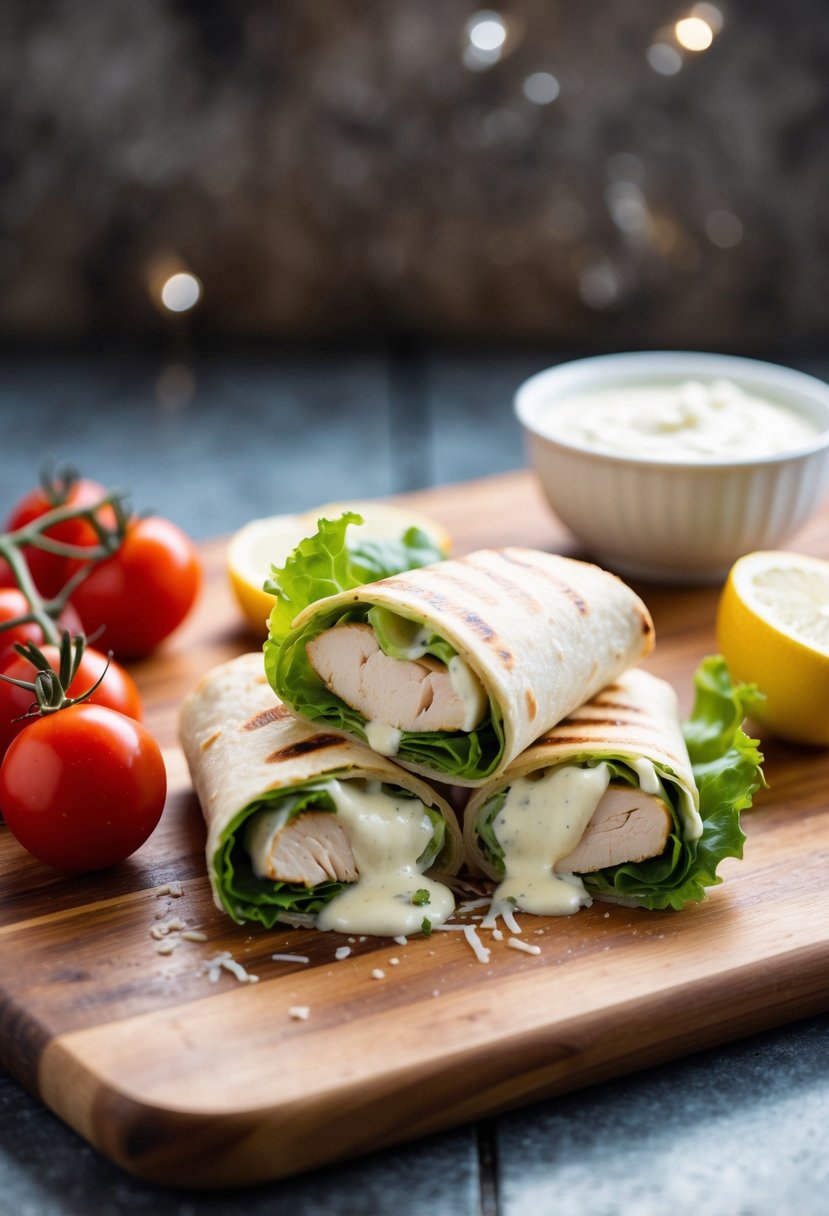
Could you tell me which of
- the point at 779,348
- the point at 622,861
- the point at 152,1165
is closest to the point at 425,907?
the point at 622,861

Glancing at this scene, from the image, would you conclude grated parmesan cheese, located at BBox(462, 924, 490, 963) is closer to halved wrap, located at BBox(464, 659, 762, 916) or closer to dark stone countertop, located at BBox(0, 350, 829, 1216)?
halved wrap, located at BBox(464, 659, 762, 916)

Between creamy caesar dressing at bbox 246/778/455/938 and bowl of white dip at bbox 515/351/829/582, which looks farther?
bowl of white dip at bbox 515/351/829/582

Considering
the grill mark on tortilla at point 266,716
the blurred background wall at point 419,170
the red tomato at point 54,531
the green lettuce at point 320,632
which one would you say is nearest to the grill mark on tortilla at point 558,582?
the green lettuce at point 320,632

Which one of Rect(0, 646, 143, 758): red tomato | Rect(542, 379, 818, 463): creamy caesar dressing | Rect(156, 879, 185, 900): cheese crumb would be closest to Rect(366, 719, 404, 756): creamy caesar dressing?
Rect(156, 879, 185, 900): cheese crumb

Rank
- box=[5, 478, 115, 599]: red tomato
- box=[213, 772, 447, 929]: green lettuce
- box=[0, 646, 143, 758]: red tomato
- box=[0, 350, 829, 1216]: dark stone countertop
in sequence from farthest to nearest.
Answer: box=[5, 478, 115, 599]: red tomato < box=[0, 646, 143, 758]: red tomato < box=[213, 772, 447, 929]: green lettuce < box=[0, 350, 829, 1216]: dark stone countertop

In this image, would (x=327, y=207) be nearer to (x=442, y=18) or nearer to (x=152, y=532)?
(x=442, y=18)

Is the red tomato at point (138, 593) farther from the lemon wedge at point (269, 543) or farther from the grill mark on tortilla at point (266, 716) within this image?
the grill mark on tortilla at point (266, 716)
